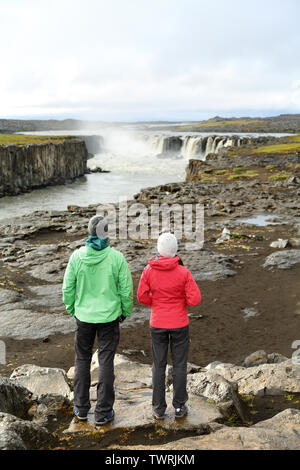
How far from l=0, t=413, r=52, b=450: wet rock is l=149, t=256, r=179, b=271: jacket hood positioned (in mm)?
2398

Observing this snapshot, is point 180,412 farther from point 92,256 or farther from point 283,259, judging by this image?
point 283,259

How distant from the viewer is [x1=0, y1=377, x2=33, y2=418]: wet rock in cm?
569

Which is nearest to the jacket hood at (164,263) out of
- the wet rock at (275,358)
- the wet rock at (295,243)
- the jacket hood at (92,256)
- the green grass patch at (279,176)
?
the jacket hood at (92,256)

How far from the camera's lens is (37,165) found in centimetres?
5400

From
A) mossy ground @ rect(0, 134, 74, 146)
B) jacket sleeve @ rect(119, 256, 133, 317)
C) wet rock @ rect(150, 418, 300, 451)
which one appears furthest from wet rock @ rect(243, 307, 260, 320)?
mossy ground @ rect(0, 134, 74, 146)

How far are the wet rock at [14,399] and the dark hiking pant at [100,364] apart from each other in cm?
77

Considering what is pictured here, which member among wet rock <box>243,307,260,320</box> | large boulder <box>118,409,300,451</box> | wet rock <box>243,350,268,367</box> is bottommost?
wet rock <box>243,307,260,320</box>

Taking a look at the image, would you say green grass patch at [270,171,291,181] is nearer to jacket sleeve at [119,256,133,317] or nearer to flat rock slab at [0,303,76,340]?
flat rock slab at [0,303,76,340]

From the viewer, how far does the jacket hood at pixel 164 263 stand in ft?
19.1

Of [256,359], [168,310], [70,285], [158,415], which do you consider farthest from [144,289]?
[256,359]

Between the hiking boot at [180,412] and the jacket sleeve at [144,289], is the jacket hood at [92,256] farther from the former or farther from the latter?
the hiking boot at [180,412]

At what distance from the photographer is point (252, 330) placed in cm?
1184

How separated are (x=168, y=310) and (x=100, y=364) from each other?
115 cm
